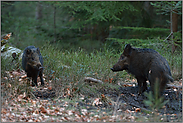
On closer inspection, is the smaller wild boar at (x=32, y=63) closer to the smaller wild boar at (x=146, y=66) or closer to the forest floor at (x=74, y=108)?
the forest floor at (x=74, y=108)

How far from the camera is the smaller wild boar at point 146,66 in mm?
5590

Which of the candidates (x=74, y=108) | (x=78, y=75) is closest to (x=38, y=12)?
(x=78, y=75)

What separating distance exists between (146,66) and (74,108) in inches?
94.3

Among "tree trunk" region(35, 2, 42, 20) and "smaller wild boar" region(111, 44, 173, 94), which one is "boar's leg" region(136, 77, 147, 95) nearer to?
"smaller wild boar" region(111, 44, 173, 94)

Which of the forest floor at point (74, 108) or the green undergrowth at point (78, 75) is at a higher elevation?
the green undergrowth at point (78, 75)

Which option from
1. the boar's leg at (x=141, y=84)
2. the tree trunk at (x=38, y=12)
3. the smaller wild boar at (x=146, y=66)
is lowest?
the boar's leg at (x=141, y=84)

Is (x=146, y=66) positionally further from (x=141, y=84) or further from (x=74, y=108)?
(x=74, y=108)

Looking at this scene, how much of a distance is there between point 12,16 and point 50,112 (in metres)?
14.0

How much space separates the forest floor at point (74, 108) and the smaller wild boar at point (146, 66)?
0.65 m

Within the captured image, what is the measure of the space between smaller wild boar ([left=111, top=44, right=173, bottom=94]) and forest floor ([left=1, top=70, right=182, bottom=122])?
2.14 ft

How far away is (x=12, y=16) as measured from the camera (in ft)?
54.9

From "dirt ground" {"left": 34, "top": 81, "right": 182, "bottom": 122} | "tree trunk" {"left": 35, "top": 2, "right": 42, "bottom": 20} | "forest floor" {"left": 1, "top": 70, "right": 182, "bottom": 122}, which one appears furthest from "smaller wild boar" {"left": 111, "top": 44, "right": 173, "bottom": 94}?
"tree trunk" {"left": 35, "top": 2, "right": 42, "bottom": 20}

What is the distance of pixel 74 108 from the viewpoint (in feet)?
16.4

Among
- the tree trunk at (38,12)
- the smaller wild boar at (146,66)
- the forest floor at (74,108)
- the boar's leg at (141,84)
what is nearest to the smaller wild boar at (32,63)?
the forest floor at (74,108)
